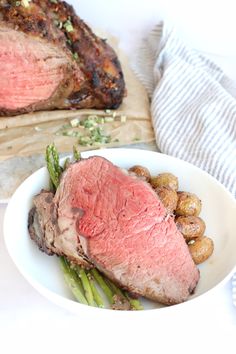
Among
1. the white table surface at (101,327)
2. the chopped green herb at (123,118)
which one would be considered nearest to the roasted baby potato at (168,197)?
the white table surface at (101,327)

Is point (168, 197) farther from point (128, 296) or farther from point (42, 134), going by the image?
point (42, 134)

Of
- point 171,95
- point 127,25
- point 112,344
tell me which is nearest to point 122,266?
point 112,344

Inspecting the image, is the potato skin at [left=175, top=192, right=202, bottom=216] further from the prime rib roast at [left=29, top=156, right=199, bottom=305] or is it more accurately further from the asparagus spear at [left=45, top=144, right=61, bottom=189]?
the asparagus spear at [left=45, top=144, right=61, bottom=189]

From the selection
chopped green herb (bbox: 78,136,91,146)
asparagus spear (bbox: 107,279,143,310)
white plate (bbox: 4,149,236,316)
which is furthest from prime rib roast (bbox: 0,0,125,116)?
asparagus spear (bbox: 107,279,143,310)

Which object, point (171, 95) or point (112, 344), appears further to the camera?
point (171, 95)

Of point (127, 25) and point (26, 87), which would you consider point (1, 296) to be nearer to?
point (26, 87)
